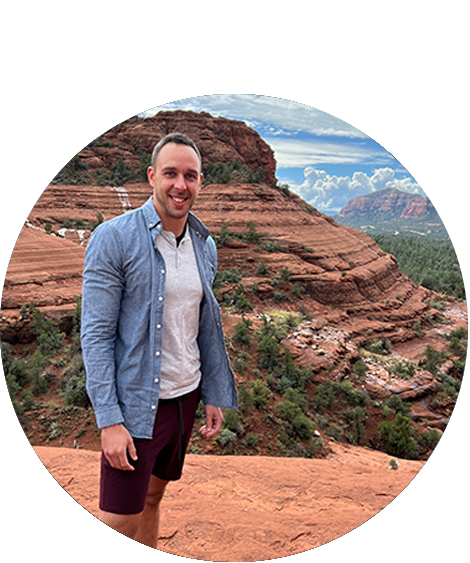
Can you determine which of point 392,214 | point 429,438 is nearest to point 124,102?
point 392,214

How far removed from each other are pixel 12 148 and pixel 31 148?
9cm

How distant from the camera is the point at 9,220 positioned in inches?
94.7

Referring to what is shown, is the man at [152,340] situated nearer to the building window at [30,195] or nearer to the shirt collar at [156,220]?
the shirt collar at [156,220]

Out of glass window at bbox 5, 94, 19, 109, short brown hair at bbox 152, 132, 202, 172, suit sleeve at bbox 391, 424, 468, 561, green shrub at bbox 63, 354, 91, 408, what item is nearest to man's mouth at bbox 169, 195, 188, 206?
short brown hair at bbox 152, 132, 202, 172

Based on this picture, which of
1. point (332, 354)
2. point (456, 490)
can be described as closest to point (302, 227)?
point (332, 354)

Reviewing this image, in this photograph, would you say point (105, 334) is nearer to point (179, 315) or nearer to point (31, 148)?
point (179, 315)

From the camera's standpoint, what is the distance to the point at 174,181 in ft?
5.45

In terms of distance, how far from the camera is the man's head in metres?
1.65

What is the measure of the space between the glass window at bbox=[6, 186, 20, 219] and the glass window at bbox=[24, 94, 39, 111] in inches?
14.4

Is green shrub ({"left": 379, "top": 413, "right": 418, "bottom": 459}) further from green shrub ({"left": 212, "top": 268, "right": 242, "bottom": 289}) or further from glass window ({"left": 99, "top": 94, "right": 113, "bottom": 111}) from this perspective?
glass window ({"left": 99, "top": 94, "right": 113, "bottom": 111})

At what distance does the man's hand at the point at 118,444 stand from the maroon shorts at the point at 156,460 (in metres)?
0.02

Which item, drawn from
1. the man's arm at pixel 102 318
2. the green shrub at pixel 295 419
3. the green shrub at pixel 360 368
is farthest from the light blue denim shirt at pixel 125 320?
the green shrub at pixel 360 368

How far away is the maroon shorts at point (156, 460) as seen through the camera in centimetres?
166

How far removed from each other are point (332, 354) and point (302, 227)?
44 cm
